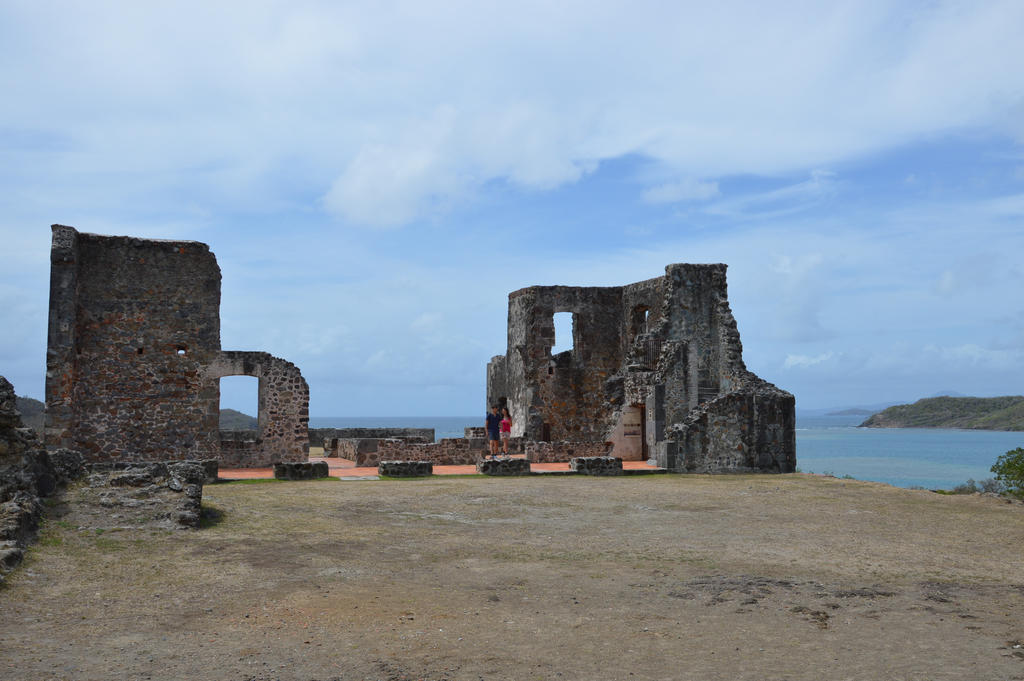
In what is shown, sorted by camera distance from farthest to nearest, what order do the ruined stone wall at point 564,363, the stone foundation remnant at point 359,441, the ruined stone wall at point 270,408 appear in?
the ruined stone wall at point 564,363
the stone foundation remnant at point 359,441
the ruined stone wall at point 270,408

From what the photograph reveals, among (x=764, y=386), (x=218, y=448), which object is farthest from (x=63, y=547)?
(x=764, y=386)

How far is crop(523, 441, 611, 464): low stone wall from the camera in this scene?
20703 millimetres

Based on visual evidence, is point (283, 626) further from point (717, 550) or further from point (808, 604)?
point (717, 550)

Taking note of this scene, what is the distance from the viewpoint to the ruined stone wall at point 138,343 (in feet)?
60.6

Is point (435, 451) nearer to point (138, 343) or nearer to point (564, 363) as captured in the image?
point (564, 363)

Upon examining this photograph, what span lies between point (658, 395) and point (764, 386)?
276cm

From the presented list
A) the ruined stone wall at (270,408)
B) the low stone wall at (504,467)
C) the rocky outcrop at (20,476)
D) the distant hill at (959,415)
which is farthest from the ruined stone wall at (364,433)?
the distant hill at (959,415)

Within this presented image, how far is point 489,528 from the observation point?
9914 mm

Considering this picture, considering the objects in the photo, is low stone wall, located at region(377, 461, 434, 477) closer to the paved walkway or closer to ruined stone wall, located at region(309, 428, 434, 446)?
the paved walkway

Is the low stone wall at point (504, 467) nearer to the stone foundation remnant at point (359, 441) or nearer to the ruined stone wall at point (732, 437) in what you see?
the ruined stone wall at point (732, 437)

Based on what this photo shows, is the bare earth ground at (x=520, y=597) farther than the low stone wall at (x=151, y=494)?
No

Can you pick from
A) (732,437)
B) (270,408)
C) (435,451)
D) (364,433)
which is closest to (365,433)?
(364,433)

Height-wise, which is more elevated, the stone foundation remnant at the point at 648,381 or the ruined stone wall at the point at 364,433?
the stone foundation remnant at the point at 648,381

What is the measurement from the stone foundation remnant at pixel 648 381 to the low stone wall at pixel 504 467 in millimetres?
3056
